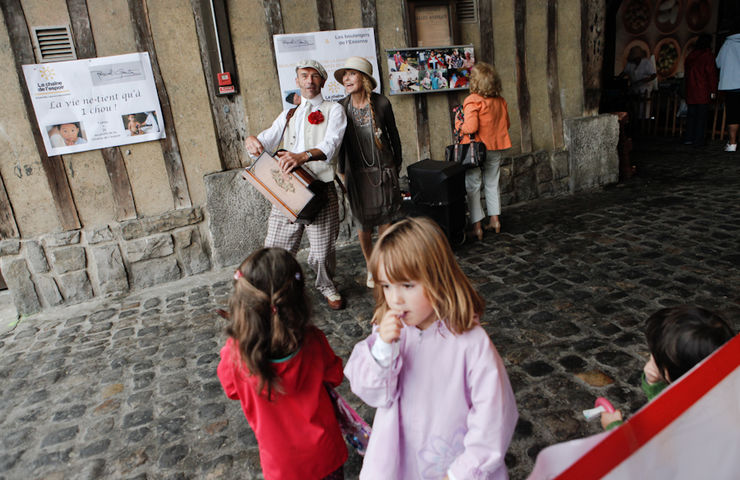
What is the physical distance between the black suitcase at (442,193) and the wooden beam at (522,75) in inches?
67.4

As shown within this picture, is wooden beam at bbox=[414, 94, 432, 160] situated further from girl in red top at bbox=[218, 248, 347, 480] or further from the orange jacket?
girl in red top at bbox=[218, 248, 347, 480]

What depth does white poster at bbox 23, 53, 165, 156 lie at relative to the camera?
4117 mm

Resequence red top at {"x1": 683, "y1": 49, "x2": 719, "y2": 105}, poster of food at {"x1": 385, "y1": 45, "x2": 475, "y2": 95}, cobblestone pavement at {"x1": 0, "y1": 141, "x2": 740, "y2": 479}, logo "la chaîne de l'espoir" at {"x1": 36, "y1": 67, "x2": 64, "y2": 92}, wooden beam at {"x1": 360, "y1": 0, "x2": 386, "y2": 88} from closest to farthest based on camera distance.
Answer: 1. cobblestone pavement at {"x1": 0, "y1": 141, "x2": 740, "y2": 479}
2. logo "la chaîne de l'espoir" at {"x1": 36, "y1": 67, "x2": 64, "y2": 92}
3. wooden beam at {"x1": 360, "y1": 0, "x2": 386, "y2": 88}
4. poster of food at {"x1": 385, "y1": 45, "x2": 475, "y2": 95}
5. red top at {"x1": 683, "y1": 49, "x2": 719, "y2": 105}

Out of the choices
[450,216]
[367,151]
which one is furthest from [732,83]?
[367,151]

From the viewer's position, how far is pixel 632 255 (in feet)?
13.5

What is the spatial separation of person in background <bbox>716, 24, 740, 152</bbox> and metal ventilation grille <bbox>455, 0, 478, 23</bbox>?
4.96 metres

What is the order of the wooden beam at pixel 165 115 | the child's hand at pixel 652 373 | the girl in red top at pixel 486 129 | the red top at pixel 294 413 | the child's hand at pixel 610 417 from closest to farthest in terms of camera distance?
the child's hand at pixel 610 417, the child's hand at pixel 652 373, the red top at pixel 294 413, the wooden beam at pixel 165 115, the girl in red top at pixel 486 129

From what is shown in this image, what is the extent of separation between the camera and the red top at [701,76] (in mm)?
7965

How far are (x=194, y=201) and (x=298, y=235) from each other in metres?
1.52

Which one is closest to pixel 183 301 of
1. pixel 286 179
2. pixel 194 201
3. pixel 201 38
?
pixel 194 201

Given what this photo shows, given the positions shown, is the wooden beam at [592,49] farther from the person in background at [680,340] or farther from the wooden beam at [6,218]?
the wooden beam at [6,218]

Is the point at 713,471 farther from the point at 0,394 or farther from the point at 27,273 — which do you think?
the point at 27,273

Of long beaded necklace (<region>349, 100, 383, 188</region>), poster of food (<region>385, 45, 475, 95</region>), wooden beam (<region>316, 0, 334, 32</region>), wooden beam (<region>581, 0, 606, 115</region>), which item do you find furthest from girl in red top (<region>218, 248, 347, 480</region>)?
wooden beam (<region>581, 0, 606, 115</region>)

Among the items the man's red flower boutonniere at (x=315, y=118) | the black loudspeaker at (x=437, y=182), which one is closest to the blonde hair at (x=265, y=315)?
the man's red flower boutonniere at (x=315, y=118)
